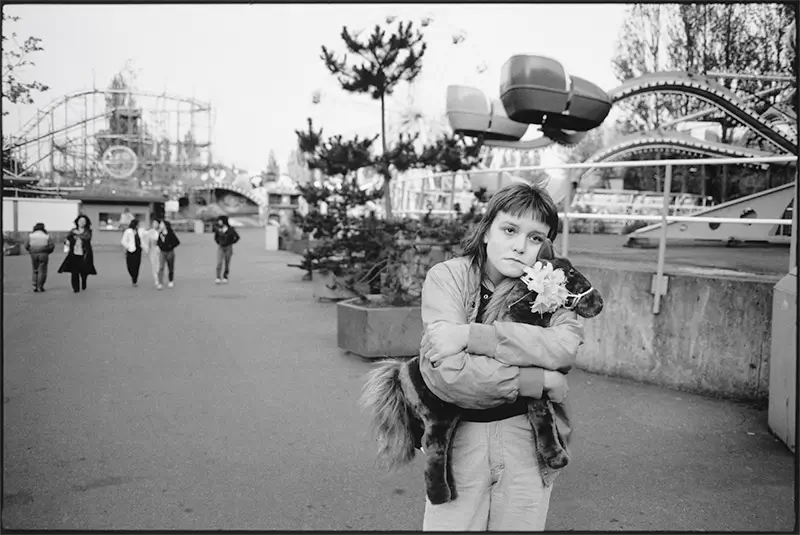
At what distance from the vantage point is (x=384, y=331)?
7.36 meters

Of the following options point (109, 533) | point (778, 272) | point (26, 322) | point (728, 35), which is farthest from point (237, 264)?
point (109, 533)

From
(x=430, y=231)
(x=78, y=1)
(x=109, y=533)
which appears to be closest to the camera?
(x=78, y=1)

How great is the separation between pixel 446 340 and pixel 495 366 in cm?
17

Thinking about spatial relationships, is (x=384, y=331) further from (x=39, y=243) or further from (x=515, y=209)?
(x=39, y=243)

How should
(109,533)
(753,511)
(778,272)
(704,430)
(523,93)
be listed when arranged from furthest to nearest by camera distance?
(523,93) < (778,272) < (704,430) < (753,511) < (109,533)

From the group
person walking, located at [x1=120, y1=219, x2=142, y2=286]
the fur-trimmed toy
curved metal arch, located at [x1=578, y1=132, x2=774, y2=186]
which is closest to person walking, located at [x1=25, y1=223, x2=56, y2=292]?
person walking, located at [x1=120, y1=219, x2=142, y2=286]

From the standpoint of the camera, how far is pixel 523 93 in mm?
9156

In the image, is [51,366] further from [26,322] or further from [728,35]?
[728,35]

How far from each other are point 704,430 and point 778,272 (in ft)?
8.19

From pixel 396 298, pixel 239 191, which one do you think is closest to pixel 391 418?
pixel 396 298

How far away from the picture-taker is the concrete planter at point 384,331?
735 centimetres

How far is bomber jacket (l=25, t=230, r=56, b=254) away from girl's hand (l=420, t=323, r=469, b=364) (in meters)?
12.8

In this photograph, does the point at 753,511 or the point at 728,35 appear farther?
the point at 728,35

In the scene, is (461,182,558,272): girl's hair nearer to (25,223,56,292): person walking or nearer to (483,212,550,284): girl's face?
(483,212,550,284): girl's face
